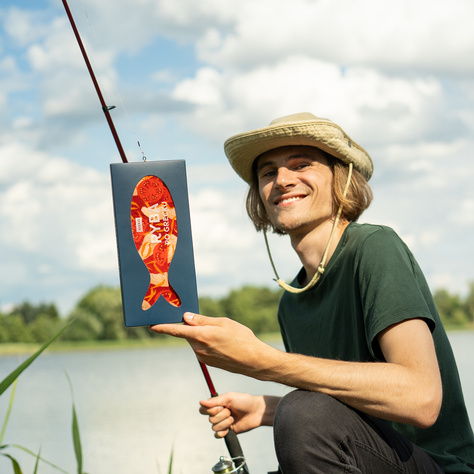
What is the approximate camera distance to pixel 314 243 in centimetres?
272

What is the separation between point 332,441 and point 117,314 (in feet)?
114

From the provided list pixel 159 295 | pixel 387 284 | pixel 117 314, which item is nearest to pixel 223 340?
pixel 159 295

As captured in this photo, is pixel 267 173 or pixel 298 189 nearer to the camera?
pixel 298 189

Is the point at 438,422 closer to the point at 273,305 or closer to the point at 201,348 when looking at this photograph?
the point at 201,348

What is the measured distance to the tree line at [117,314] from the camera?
36.0m

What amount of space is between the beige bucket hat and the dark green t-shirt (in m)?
0.40

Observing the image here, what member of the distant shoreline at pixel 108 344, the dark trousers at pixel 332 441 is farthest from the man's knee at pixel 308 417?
the distant shoreline at pixel 108 344

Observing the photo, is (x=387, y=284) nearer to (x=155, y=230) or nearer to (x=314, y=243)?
(x=314, y=243)

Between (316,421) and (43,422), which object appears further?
(43,422)

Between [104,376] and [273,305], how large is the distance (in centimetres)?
2117

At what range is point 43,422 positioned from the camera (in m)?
14.8

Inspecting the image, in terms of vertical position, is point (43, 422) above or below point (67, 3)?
below

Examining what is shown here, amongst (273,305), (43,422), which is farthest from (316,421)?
(273,305)

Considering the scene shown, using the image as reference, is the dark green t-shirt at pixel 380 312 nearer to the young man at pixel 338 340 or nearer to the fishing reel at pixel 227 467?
the young man at pixel 338 340
